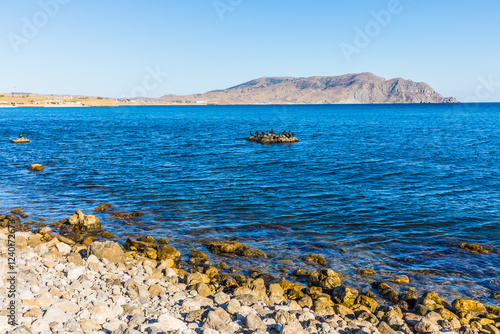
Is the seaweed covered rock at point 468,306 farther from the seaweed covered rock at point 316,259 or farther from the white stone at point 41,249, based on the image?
the white stone at point 41,249

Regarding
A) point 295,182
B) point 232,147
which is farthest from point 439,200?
point 232,147

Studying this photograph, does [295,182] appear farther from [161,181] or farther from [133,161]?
[133,161]

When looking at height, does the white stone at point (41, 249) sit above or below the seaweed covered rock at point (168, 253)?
above

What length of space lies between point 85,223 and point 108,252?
632 cm

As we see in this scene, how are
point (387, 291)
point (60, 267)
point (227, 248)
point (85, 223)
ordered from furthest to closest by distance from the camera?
point (85, 223) → point (227, 248) → point (387, 291) → point (60, 267)

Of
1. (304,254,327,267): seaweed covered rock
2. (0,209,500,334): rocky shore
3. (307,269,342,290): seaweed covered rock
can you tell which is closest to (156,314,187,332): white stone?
(0,209,500,334): rocky shore

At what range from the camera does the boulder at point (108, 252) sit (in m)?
15.0

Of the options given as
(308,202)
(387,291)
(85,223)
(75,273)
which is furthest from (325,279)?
(85,223)

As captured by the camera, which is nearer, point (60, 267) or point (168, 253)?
point (60, 267)

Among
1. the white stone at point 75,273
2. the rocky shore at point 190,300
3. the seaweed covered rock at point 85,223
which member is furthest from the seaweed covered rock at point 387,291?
the seaweed covered rock at point 85,223

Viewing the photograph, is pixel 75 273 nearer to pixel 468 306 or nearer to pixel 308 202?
pixel 468 306

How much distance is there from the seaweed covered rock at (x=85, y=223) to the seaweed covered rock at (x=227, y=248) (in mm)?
6858

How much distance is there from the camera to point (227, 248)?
17.9 m

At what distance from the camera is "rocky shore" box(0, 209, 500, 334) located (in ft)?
32.9
